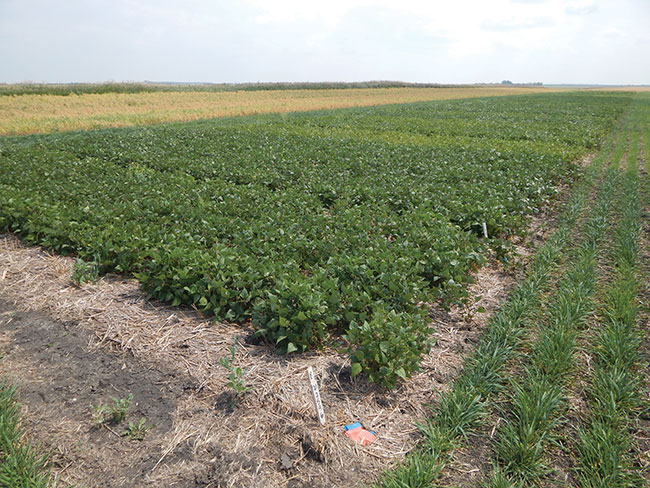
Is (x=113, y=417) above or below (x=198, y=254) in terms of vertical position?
below

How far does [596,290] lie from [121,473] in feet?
19.0

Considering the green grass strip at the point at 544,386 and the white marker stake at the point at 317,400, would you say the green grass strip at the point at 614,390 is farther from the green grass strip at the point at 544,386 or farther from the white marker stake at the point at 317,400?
the white marker stake at the point at 317,400

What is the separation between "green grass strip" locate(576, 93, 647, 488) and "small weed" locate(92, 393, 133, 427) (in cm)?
340

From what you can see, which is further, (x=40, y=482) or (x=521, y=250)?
(x=521, y=250)

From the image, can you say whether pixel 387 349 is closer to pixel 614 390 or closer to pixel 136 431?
pixel 614 390

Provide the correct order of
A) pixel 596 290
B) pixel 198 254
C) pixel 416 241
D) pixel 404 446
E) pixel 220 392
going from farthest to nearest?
pixel 416 241 → pixel 596 290 → pixel 198 254 → pixel 220 392 → pixel 404 446

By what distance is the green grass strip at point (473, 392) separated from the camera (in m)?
2.85

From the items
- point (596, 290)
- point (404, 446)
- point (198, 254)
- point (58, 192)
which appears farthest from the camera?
point (58, 192)

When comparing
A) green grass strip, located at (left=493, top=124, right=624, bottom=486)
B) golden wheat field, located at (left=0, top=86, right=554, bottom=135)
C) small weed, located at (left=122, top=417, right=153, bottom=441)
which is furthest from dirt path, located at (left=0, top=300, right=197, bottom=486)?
golden wheat field, located at (left=0, top=86, right=554, bottom=135)

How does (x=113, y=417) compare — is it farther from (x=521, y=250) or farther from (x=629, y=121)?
(x=629, y=121)

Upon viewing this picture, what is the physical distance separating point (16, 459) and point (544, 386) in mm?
4039

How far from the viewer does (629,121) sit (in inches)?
1101

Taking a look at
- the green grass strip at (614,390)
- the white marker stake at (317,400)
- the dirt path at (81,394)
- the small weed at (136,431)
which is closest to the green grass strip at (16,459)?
the dirt path at (81,394)

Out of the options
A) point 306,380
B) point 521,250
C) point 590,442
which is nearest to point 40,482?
point 306,380
